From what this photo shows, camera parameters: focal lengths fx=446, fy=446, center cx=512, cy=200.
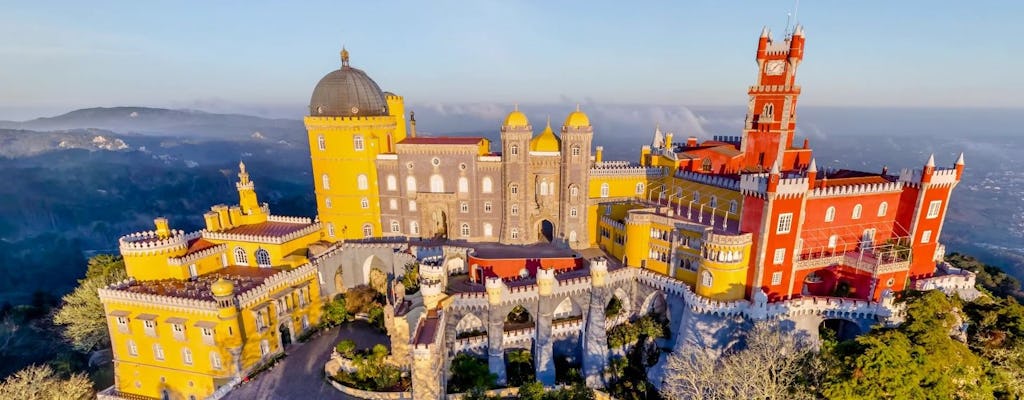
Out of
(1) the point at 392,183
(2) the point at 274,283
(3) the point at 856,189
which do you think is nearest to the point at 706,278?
(3) the point at 856,189

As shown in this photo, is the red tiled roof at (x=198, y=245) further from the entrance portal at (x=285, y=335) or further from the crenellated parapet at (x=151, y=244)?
the entrance portal at (x=285, y=335)

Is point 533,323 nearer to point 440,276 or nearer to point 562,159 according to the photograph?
point 440,276

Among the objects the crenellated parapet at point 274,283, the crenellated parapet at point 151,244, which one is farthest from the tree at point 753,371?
the crenellated parapet at point 151,244

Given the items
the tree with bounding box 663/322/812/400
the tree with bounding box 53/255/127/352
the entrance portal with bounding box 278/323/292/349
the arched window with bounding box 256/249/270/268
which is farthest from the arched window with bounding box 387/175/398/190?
the tree with bounding box 663/322/812/400

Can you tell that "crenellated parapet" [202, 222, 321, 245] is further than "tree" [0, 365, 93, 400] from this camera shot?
Yes

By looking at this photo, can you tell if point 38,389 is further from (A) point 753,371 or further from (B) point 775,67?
(B) point 775,67

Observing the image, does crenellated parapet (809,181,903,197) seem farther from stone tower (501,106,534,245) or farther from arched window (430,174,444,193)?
arched window (430,174,444,193)

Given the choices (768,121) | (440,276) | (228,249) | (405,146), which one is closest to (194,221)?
(228,249)
